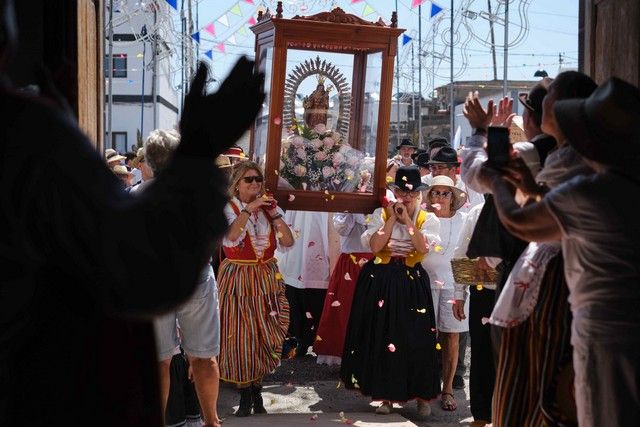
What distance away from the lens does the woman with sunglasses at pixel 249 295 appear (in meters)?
7.52

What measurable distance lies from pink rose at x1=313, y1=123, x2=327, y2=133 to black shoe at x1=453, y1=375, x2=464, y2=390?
109 inches

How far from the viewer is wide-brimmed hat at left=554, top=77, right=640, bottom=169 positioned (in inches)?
130

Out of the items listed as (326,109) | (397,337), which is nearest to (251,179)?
(326,109)

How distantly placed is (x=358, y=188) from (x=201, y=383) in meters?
2.28

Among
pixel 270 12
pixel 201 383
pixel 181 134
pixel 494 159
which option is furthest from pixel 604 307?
pixel 270 12

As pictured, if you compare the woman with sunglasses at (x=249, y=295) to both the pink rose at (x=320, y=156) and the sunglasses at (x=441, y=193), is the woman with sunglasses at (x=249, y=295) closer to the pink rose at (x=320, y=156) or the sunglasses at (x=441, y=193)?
the pink rose at (x=320, y=156)

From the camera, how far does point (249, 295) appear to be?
7.57 m

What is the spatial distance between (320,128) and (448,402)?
98.4 inches

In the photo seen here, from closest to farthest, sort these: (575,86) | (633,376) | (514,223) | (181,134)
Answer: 1. (181,134)
2. (633,376)
3. (514,223)
4. (575,86)

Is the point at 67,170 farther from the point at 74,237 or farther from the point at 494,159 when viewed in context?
the point at 494,159

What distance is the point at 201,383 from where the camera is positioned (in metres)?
6.02

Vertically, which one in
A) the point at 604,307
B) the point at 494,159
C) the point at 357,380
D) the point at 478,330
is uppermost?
the point at 494,159

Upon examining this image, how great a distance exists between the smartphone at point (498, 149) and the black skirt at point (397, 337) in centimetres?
415

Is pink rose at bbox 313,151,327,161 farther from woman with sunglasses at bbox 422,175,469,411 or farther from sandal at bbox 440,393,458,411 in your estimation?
sandal at bbox 440,393,458,411
